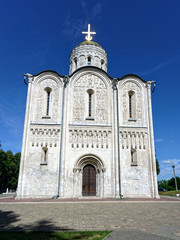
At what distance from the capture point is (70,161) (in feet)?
54.1

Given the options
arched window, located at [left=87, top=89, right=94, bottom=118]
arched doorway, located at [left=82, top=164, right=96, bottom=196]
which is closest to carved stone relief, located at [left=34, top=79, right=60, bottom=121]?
arched window, located at [left=87, top=89, right=94, bottom=118]

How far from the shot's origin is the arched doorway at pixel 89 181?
16484mm

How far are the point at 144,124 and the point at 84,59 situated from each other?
36.3 ft

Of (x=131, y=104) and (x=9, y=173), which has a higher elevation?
(x=131, y=104)

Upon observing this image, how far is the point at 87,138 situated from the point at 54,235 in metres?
12.3

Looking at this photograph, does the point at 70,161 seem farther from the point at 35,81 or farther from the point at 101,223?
the point at 101,223

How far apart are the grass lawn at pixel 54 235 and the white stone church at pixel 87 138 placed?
10.7 metres

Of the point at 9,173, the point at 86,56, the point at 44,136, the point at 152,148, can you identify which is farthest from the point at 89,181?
the point at 9,173

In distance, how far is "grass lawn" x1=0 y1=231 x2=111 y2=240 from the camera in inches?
189

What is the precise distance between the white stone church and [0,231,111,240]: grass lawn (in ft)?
35.1

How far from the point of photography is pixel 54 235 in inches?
200

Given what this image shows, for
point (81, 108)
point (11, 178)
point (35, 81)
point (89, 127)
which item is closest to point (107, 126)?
point (89, 127)

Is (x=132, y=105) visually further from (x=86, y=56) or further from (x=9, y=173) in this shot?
(x=9, y=173)

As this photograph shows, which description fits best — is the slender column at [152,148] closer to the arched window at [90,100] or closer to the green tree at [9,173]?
the arched window at [90,100]
